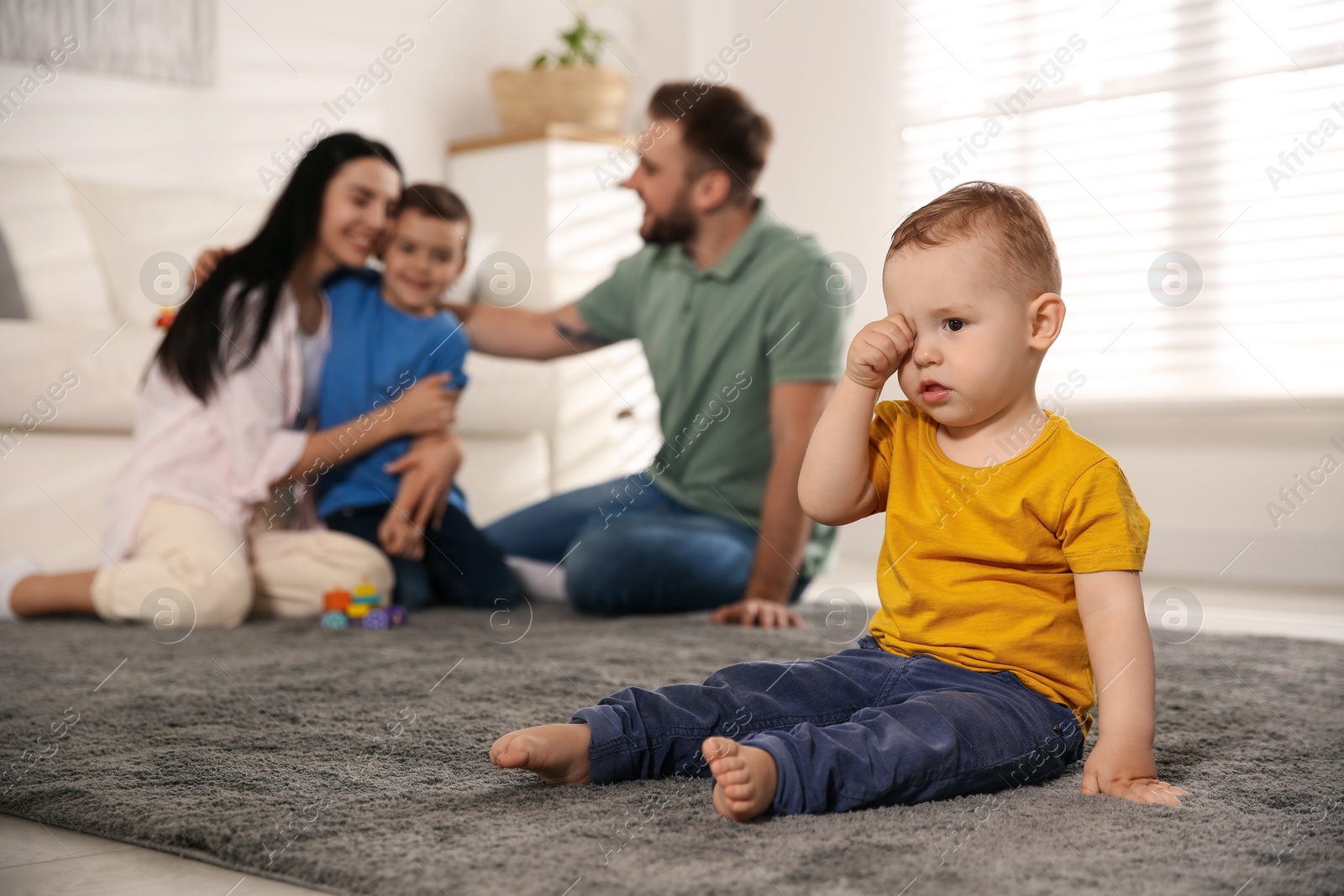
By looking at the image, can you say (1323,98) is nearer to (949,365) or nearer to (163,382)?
(949,365)

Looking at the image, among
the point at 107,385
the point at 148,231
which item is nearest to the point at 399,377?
the point at 107,385

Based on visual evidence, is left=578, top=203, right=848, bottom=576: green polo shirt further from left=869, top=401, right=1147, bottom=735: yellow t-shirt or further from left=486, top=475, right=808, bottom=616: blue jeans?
left=869, top=401, right=1147, bottom=735: yellow t-shirt

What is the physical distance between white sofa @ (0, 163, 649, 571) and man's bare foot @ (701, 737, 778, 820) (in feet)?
4.95

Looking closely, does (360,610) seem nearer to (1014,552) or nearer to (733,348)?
(733,348)

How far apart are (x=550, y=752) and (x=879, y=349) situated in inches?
13.2

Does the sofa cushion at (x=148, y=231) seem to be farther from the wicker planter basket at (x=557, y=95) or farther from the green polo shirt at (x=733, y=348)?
the green polo shirt at (x=733, y=348)

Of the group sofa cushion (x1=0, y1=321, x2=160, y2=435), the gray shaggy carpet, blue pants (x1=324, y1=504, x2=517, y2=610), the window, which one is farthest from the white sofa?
the window

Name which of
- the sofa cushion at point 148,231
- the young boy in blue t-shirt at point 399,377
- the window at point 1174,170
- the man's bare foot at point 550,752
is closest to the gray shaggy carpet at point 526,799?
the man's bare foot at point 550,752

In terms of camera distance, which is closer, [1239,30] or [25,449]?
[25,449]

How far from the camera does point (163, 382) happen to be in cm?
171

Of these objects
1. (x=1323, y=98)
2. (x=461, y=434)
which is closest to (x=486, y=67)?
(x=461, y=434)

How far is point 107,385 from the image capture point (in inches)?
74.1

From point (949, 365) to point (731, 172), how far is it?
1105 millimetres

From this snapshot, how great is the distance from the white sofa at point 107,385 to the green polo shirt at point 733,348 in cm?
50
